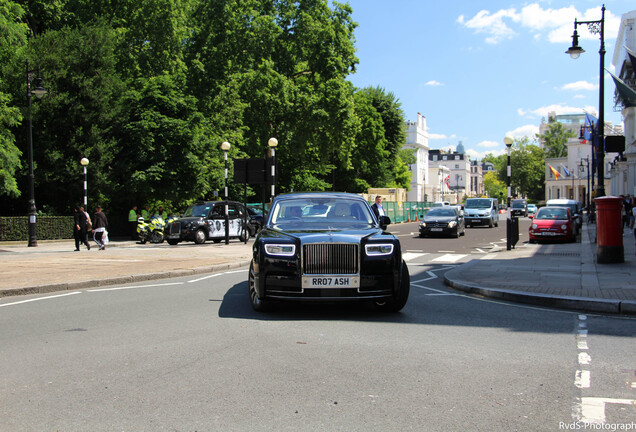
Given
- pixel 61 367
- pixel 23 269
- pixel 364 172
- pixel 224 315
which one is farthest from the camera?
pixel 364 172

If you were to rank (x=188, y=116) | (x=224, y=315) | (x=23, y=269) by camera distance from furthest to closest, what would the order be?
(x=188, y=116), (x=23, y=269), (x=224, y=315)

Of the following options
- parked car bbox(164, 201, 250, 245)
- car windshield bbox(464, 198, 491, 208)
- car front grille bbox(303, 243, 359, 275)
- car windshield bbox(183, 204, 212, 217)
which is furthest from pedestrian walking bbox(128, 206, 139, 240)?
car front grille bbox(303, 243, 359, 275)

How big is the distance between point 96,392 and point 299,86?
36.1 meters

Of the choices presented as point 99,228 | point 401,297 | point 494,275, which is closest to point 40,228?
point 99,228

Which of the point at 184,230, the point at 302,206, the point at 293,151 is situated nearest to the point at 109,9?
the point at 293,151

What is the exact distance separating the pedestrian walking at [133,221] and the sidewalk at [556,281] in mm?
19832

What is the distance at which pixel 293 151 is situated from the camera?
40938 mm

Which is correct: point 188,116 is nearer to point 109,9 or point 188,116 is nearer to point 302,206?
point 109,9

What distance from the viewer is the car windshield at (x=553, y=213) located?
24969 mm

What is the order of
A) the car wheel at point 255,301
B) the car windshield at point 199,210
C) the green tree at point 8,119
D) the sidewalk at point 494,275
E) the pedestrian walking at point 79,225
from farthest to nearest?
the car windshield at point 199,210
the green tree at point 8,119
the pedestrian walking at point 79,225
the sidewalk at point 494,275
the car wheel at point 255,301

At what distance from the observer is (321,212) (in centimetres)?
912

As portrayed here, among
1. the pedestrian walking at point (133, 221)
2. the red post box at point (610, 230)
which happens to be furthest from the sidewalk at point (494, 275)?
the pedestrian walking at point (133, 221)

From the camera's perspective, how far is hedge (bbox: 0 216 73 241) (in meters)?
29.0

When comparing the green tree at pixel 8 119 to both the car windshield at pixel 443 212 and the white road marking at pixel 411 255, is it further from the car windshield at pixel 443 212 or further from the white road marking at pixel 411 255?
the car windshield at pixel 443 212
